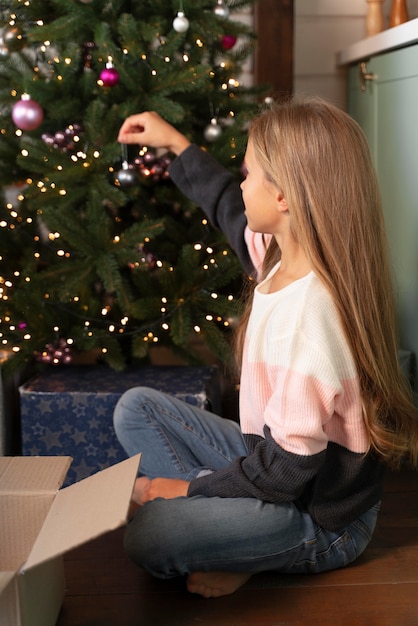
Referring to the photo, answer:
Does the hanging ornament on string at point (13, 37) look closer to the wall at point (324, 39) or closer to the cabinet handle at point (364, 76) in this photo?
the cabinet handle at point (364, 76)

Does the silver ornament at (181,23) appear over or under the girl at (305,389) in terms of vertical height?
over

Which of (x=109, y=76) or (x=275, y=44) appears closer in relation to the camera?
(x=109, y=76)

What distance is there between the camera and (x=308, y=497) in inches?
59.1

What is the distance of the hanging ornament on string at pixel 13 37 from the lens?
2.02m

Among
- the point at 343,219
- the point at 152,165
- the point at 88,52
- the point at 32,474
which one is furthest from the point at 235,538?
the point at 88,52

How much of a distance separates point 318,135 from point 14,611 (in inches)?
34.8

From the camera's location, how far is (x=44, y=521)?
1.36 metres

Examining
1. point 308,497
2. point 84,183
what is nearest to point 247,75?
point 84,183

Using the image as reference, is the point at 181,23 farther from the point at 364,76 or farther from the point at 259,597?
the point at 259,597

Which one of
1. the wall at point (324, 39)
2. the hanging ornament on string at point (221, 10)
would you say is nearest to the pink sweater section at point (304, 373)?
the hanging ornament on string at point (221, 10)

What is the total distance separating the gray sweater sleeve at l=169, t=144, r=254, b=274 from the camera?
71.9 inches

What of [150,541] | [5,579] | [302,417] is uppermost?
[302,417]

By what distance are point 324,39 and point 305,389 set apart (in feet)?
6.14

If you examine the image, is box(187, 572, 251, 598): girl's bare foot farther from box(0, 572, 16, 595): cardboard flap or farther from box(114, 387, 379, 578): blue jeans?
box(0, 572, 16, 595): cardboard flap
